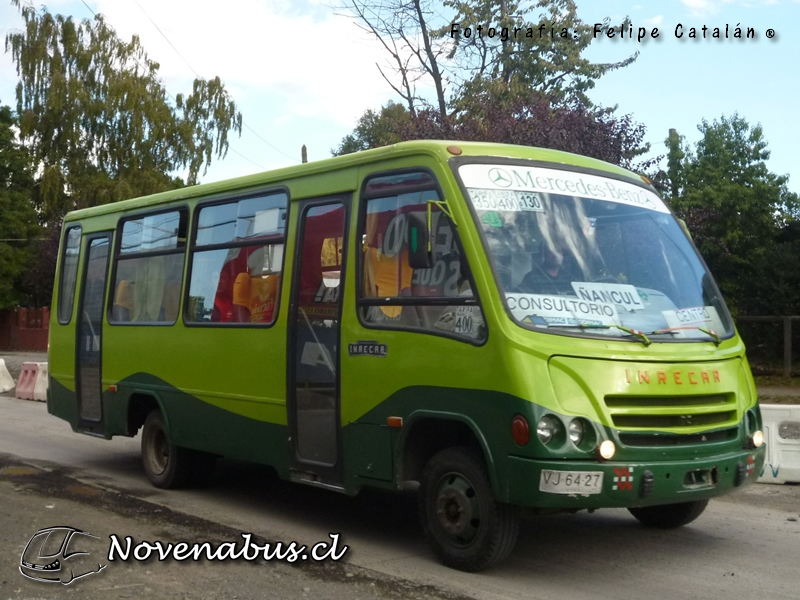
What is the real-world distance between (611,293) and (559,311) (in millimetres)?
469

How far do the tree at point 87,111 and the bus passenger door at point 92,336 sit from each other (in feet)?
119

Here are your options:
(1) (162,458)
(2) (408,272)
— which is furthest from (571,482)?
(1) (162,458)

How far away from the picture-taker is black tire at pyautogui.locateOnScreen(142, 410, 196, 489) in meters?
9.66

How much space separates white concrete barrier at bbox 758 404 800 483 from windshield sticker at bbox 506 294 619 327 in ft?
13.9

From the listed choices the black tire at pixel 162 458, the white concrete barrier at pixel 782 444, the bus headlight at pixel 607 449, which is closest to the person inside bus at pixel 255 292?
the black tire at pixel 162 458

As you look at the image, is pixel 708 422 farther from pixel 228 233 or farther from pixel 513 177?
pixel 228 233

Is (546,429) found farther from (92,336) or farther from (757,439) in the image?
(92,336)

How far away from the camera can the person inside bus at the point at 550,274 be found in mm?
6383

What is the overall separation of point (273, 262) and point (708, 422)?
12.0 feet

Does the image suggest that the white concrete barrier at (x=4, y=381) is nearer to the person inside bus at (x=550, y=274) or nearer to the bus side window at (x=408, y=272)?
the bus side window at (x=408, y=272)

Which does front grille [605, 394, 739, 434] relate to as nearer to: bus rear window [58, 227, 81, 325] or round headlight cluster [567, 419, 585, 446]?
round headlight cluster [567, 419, 585, 446]

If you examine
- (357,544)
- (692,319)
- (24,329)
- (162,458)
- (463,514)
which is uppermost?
(24,329)

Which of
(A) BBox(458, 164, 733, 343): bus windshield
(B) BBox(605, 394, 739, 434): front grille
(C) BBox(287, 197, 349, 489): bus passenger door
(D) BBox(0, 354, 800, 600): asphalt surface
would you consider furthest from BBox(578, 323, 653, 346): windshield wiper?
(C) BBox(287, 197, 349, 489): bus passenger door

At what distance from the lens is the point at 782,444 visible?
393 inches
